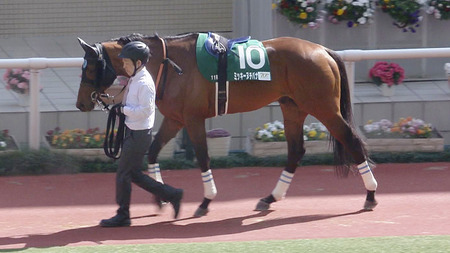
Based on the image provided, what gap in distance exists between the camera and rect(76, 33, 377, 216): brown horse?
7.36m

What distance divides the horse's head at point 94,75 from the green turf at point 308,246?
1.49m

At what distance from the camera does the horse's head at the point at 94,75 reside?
23.6ft

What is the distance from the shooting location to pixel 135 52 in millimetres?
6906

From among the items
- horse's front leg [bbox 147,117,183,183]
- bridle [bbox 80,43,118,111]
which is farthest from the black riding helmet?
horse's front leg [bbox 147,117,183,183]

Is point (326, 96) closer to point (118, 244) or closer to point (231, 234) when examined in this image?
point (231, 234)

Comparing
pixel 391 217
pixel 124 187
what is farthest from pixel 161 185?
pixel 391 217

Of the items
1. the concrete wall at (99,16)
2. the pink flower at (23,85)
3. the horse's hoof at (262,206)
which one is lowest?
the horse's hoof at (262,206)

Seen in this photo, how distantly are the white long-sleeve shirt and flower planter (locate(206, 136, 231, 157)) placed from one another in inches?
118

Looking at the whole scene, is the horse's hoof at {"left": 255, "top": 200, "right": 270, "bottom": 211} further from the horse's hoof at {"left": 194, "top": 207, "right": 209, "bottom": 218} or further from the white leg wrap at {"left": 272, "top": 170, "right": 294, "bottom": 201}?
the horse's hoof at {"left": 194, "top": 207, "right": 209, "bottom": 218}

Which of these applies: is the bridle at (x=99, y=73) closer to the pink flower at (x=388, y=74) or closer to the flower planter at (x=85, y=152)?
the flower planter at (x=85, y=152)

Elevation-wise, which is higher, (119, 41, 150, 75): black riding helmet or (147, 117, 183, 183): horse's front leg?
(119, 41, 150, 75): black riding helmet

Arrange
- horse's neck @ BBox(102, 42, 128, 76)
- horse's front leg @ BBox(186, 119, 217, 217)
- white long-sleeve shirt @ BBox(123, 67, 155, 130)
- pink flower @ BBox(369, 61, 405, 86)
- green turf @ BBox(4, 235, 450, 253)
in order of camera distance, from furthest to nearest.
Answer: pink flower @ BBox(369, 61, 405, 86), horse's front leg @ BBox(186, 119, 217, 217), horse's neck @ BBox(102, 42, 128, 76), white long-sleeve shirt @ BBox(123, 67, 155, 130), green turf @ BBox(4, 235, 450, 253)

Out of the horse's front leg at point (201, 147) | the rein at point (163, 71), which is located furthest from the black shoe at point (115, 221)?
the rein at point (163, 71)

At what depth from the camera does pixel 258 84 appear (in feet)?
25.0
